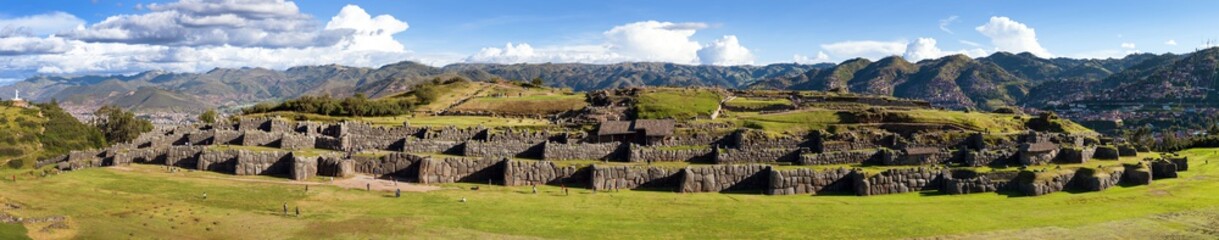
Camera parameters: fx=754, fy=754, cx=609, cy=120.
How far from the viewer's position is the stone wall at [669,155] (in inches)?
2074

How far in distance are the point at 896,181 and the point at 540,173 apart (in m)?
20.6

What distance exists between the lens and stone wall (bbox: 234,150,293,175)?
4462cm

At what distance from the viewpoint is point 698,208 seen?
36.6 meters

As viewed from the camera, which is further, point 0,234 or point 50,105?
point 50,105

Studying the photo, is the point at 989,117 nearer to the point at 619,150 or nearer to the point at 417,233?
the point at 619,150

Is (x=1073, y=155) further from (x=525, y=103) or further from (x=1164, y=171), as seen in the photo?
(x=525, y=103)

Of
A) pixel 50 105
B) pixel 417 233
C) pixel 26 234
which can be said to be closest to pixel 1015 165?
pixel 417 233

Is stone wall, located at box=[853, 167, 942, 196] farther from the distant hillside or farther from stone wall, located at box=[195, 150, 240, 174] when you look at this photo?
the distant hillside

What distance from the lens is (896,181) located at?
42.2 m

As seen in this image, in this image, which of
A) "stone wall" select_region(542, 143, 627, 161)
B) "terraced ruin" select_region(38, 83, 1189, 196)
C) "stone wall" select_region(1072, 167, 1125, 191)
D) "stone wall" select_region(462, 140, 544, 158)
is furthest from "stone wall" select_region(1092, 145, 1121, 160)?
"stone wall" select_region(462, 140, 544, 158)

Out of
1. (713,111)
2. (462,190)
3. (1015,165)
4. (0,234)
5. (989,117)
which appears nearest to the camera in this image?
(0,234)

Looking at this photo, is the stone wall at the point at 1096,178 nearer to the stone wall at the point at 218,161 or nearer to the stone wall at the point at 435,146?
the stone wall at the point at 435,146

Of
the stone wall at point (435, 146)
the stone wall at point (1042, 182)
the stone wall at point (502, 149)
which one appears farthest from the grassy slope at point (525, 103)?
the stone wall at point (1042, 182)

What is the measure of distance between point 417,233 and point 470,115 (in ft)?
257
